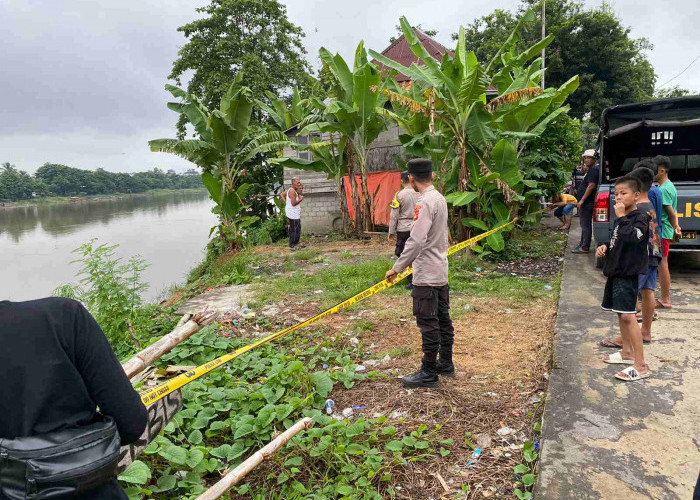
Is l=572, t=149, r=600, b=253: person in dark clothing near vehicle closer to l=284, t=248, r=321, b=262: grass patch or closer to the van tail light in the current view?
the van tail light

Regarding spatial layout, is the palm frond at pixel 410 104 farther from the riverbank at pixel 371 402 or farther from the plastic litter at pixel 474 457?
the plastic litter at pixel 474 457

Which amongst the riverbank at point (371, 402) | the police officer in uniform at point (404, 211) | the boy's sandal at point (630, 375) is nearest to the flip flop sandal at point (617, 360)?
the boy's sandal at point (630, 375)

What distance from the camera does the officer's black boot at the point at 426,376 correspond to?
3.53 metres

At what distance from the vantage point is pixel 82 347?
4.56 feet

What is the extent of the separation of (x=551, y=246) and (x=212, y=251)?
7.73 metres

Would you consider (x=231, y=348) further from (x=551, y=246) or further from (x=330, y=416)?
(x=551, y=246)

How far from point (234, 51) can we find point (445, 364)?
21764 mm

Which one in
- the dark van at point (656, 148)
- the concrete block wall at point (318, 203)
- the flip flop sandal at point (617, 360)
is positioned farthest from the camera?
the concrete block wall at point (318, 203)

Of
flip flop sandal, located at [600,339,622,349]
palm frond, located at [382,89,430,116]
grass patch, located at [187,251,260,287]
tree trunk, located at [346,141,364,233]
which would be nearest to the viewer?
flip flop sandal, located at [600,339,622,349]

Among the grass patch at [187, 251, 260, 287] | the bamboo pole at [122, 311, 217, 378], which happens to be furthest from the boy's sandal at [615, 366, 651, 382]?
the grass patch at [187, 251, 260, 287]

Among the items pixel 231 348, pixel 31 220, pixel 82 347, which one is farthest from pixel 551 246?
pixel 31 220

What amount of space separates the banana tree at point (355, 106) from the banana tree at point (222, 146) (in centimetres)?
146

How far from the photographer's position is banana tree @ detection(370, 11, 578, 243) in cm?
699

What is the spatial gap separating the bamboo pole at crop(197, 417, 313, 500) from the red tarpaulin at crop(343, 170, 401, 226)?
9116mm
